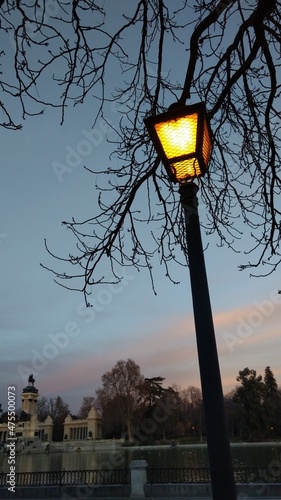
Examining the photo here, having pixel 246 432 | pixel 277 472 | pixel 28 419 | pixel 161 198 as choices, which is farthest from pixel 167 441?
pixel 161 198

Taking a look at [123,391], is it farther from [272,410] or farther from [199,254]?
[199,254]

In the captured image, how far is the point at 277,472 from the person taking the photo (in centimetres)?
1424

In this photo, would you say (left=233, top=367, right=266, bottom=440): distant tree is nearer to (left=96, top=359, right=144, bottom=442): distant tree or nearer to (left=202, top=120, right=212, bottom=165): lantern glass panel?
(left=96, top=359, right=144, bottom=442): distant tree

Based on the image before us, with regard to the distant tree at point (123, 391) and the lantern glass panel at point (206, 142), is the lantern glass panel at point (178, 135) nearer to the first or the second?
the lantern glass panel at point (206, 142)

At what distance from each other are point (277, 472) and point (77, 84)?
50.0 feet

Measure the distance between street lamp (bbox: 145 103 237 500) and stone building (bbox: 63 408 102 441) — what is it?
67115 millimetres

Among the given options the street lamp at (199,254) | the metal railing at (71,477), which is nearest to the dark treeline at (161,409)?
the metal railing at (71,477)

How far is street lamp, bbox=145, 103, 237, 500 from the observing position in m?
1.87

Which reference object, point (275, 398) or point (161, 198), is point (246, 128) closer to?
point (161, 198)

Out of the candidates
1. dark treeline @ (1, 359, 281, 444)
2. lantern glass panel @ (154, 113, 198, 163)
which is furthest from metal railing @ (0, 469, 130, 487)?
dark treeline @ (1, 359, 281, 444)

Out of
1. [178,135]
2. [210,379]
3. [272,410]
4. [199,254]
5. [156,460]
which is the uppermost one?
[178,135]

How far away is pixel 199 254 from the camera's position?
2320 millimetres

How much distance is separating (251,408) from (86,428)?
27031 mm

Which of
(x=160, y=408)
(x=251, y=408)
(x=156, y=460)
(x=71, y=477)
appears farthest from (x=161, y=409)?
(x=71, y=477)
